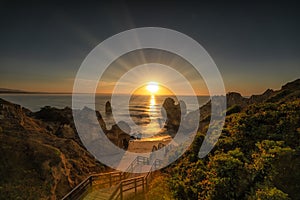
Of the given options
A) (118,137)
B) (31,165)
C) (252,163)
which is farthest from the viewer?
(118,137)

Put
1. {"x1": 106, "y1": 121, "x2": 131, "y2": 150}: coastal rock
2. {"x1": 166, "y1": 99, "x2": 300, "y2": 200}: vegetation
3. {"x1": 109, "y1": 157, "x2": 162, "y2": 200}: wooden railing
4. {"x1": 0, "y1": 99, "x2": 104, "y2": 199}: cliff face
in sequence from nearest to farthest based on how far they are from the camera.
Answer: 1. {"x1": 166, "y1": 99, "x2": 300, "y2": 200}: vegetation
2. {"x1": 109, "y1": 157, "x2": 162, "y2": 200}: wooden railing
3. {"x1": 0, "y1": 99, "x2": 104, "y2": 199}: cliff face
4. {"x1": 106, "y1": 121, "x2": 131, "y2": 150}: coastal rock

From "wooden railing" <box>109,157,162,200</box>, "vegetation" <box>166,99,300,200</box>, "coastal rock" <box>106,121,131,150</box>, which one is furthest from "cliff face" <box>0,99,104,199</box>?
"coastal rock" <box>106,121,131,150</box>

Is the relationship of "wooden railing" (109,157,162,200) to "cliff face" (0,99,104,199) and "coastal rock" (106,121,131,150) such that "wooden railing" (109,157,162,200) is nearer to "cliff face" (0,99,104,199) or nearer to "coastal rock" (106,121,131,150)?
"cliff face" (0,99,104,199)

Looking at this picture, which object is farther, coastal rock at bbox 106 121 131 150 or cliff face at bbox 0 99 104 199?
coastal rock at bbox 106 121 131 150

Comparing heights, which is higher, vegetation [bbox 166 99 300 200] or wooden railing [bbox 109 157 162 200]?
vegetation [bbox 166 99 300 200]

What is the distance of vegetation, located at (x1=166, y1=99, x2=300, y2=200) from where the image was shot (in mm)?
4676

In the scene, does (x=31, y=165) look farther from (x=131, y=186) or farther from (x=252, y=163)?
(x=252, y=163)

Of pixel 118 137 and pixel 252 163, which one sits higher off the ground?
pixel 252 163

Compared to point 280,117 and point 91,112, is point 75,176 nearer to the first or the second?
point 280,117

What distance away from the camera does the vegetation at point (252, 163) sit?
184 inches

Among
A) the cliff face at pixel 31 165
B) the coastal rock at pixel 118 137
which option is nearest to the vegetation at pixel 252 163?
the cliff face at pixel 31 165

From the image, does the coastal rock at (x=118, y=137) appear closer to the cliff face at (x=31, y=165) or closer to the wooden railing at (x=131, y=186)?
the cliff face at (x=31, y=165)

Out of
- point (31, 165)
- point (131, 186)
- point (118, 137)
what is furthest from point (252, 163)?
point (118, 137)

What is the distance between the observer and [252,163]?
5.41 metres
